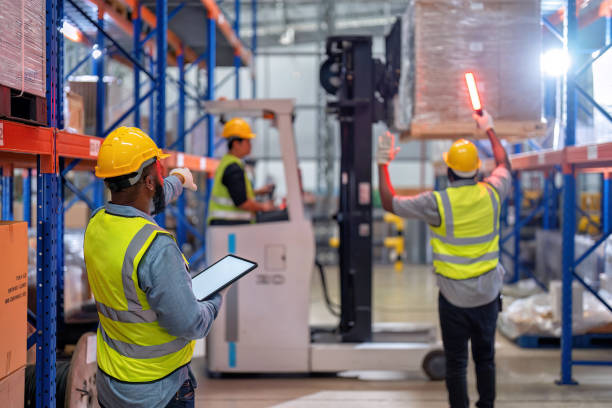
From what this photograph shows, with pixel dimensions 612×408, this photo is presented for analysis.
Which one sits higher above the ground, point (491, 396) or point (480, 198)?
point (480, 198)

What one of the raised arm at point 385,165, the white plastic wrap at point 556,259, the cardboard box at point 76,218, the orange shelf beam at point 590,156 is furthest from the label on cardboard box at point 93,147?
the white plastic wrap at point 556,259

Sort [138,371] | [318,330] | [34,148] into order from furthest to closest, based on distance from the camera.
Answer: [318,330] → [34,148] → [138,371]

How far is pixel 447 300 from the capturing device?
3.99 meters

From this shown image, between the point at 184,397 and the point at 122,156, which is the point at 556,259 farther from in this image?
the point at 122,156

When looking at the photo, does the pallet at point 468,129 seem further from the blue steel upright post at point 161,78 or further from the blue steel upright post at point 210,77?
the blue steel upright post at point 210,77

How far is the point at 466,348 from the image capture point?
12.9 feet

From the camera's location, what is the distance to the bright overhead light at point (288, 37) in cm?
1959

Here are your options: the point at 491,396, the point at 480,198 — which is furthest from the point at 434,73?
the point at 491,396

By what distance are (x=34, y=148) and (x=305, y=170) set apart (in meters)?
16.7

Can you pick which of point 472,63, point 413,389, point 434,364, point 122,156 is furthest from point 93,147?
point 434,364

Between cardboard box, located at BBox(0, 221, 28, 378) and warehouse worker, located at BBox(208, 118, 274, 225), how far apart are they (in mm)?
2611

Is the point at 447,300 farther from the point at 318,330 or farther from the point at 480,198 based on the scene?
the point at 318,330

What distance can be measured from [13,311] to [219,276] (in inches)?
43.4

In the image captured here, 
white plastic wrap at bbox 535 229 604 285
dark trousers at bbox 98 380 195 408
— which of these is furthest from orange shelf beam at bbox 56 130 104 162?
white plastic wrap at bbox 535 229 604 285
